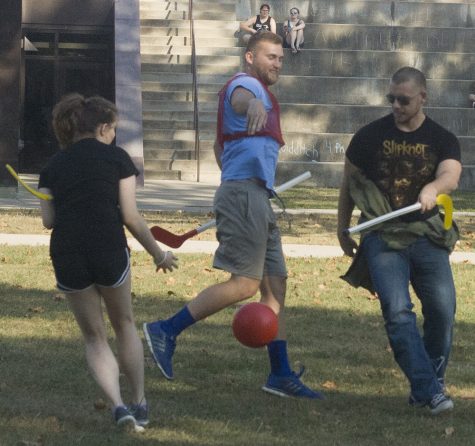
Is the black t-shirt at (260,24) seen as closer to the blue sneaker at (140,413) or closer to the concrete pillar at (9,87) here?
the concrete pillar at (9,87)

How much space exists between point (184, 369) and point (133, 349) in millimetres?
1788

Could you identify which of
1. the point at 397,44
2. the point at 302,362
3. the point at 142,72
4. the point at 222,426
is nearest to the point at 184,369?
the point at 302,362

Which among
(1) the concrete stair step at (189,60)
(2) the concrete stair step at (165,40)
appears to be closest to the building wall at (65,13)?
(1) the concrete stair step at (189,60)

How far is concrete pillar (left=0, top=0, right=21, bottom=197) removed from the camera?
2327 centimetres

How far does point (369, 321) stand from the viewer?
35.3 ft

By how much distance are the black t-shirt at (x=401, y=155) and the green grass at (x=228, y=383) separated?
1165 millimetres

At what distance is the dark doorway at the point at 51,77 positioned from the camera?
1142 inches

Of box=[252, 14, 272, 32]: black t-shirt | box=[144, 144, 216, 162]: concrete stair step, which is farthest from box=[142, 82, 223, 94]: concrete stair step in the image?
box=[144, 144, 216, 162]: concrete stair step

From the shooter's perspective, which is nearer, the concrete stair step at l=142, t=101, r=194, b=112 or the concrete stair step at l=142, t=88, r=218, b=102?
the concrete stair step at l=142, t=101, r=194, b=112

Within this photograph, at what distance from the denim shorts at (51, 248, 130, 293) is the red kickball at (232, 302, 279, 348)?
102 cm

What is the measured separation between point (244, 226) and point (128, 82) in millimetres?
19301

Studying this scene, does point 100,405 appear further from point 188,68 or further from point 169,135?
point 188,68

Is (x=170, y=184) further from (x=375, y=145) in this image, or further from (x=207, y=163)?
(x=375, y=145)

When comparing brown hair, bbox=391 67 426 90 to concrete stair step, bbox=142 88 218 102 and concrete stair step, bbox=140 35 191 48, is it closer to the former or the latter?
concrete stair step, bbox=142 88 218 102
